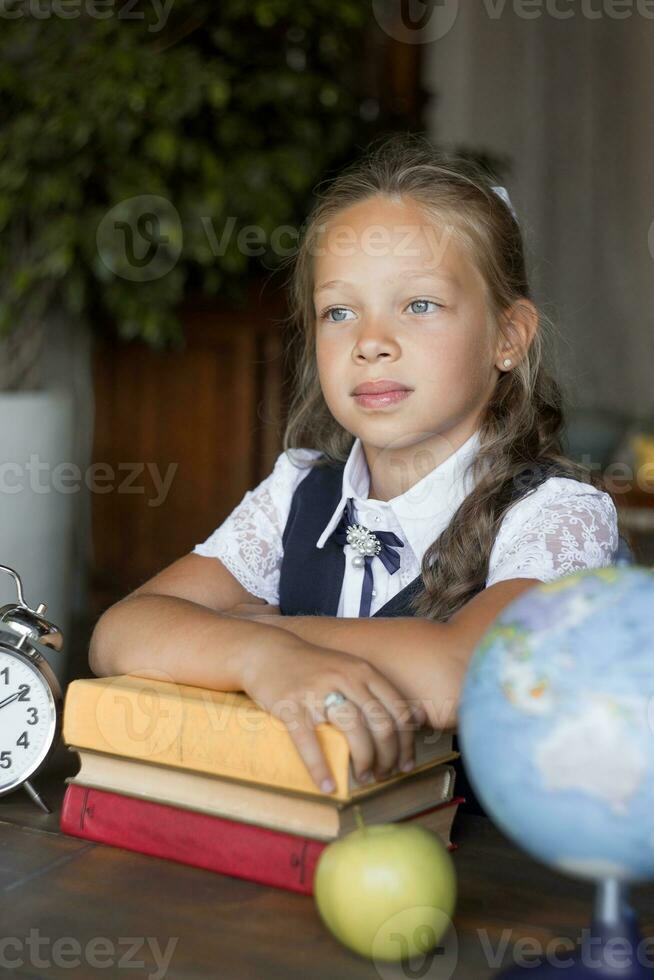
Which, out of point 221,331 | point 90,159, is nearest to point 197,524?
point 221,331

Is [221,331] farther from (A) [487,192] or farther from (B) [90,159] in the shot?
(A) [487,192]

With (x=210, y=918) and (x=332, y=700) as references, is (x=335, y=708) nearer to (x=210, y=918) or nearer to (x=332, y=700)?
(x=332, y=700)

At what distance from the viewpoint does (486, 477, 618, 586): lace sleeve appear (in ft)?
3.67

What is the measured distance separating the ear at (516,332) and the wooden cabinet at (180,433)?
1.81 meters

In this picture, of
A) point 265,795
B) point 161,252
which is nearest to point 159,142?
point 161,252

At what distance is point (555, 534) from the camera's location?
1.16m

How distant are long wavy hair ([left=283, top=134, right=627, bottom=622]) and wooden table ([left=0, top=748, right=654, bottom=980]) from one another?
382 mm

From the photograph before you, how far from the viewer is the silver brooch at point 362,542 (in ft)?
4.42

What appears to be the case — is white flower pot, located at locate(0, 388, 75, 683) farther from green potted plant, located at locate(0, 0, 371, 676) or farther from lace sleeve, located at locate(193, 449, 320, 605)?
green potted plant, located at locate(0, 0, 371, 676)

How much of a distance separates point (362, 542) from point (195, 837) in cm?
55

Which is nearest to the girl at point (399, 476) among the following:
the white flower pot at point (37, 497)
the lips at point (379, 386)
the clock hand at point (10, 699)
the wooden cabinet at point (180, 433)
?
the lips at point (379, 386)

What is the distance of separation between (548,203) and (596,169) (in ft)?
0.76

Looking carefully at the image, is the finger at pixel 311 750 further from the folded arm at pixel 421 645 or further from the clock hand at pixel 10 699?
the clock hand at pixel 10 699

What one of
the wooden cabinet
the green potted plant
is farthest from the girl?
the wooden cabinet
